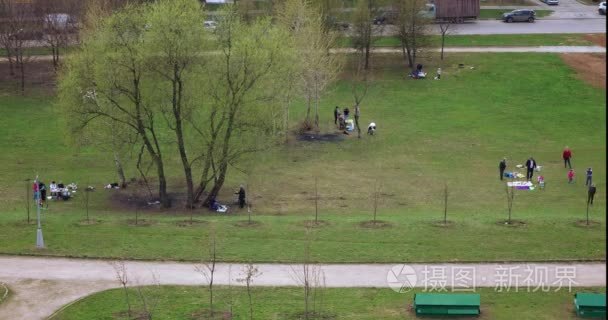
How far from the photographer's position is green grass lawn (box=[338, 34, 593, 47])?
77.7 meters

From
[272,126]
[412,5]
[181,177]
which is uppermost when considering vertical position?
[412,5]

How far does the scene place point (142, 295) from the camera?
104ft

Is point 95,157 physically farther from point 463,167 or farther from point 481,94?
point 481,94

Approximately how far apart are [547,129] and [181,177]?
24046mm

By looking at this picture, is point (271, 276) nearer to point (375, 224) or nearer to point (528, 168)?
point (375, 224)

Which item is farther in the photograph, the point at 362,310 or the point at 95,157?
the point at 95,157

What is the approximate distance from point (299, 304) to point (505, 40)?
173 ft

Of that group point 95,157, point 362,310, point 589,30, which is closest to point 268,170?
point 95,157

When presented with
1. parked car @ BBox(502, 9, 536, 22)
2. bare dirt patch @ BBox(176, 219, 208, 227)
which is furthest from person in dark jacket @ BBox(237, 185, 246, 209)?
parked car @ BBox(502, 9, 536, 22)

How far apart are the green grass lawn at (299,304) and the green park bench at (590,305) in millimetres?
377

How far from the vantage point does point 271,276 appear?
110 ft

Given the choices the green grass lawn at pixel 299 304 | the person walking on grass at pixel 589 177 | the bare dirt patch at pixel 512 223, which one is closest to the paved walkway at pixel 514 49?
the person walking on grass at pixel 589 177

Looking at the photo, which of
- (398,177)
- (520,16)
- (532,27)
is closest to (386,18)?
(532,27)

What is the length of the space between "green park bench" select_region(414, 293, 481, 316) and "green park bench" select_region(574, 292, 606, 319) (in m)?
3.06
